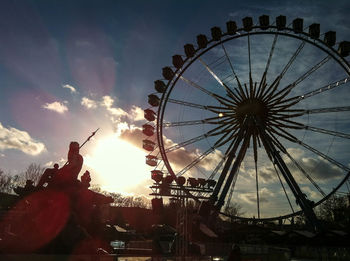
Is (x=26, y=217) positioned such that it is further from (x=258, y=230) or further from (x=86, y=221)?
(x=258, y=230)

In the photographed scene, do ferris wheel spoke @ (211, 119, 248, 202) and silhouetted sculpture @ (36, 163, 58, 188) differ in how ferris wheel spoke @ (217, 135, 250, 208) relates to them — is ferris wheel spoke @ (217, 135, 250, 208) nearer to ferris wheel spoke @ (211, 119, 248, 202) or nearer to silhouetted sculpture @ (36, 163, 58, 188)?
ferris wheel spoke @ (211, 119, 248, 202)

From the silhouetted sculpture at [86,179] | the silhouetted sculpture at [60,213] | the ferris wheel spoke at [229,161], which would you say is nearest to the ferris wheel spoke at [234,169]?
the ferris wheel spoke at [229,161]

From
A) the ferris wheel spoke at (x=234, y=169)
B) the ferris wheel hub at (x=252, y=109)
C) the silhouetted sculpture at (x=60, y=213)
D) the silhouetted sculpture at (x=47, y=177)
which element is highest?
the ferris wheel hub at (x=252, y=109)

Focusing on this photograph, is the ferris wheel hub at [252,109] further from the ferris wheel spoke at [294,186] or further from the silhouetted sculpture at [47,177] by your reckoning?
the silhouetted sculpture at [47,177]

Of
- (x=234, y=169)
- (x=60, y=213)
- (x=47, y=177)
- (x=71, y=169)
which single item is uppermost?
(x=234, y=169)

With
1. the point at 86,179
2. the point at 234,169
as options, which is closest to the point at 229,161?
the point at 234,169

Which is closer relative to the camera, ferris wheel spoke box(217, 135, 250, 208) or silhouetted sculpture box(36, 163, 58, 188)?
silhouetted sculpture box(36, 163, 58, 188)

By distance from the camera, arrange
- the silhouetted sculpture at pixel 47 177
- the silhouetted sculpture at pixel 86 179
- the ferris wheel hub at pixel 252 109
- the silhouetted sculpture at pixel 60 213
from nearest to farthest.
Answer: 1. the silhouetted sculpture at pixel 60 213
2. the silhouetted sculpture at pixel 47 177
3. the silhouetted sculpture at pixel 86 179
4. the ferris wheel hub at pixel 252 109

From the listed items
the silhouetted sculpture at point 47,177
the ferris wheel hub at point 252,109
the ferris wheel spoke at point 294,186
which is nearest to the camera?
the silhouetted sculpture at point 47,177

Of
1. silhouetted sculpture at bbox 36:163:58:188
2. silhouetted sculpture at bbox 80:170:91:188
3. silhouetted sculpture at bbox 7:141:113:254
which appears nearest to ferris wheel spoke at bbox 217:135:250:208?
silhouetted sculpture at bbox 7:141:113:254

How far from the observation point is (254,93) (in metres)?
27.6

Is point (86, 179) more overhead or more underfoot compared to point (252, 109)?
more underfoot

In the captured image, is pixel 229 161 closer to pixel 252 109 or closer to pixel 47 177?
pixel 252 109

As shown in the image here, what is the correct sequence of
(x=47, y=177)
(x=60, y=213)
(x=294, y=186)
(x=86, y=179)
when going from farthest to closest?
(x=294, y=186)
(x=86, y=179)
(x=47, y=177)
(x=60, y=213)
